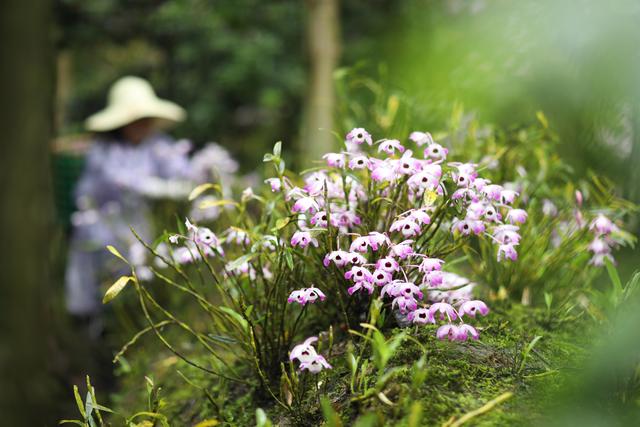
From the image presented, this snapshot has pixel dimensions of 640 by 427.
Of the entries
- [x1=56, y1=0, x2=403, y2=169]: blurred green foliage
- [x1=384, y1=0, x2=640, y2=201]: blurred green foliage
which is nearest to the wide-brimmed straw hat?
[x1=56, y1=0, x2=403, y2=169]: blurred green foliage

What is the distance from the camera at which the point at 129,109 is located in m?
4.66

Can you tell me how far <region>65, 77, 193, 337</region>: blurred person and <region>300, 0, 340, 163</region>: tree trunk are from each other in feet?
2.89

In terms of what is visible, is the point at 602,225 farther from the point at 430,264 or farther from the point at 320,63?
the point at 320,63

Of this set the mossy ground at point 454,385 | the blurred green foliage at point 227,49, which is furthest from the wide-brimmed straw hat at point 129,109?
the mossy ground at point 454,385

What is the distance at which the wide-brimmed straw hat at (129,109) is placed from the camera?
4.59 metres

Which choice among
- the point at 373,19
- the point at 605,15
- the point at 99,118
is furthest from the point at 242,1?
the point at 605,15

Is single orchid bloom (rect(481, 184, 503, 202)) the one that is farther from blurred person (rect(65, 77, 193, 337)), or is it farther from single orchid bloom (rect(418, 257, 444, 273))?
blurred person (rect(65, 77, 193, 337))

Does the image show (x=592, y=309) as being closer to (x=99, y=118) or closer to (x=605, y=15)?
(x=605, y=15)

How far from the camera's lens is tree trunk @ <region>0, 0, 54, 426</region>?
3.04 meters

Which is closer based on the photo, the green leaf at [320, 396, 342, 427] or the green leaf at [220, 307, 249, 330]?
the green leaf at [320, 396, 342, 427]

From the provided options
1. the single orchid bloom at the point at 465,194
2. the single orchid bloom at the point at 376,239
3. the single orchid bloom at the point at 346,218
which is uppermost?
the single orchid bloom at the point at 465,194

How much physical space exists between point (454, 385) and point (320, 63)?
3061 millimetres

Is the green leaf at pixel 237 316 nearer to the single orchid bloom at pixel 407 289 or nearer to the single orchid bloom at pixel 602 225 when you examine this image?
the single orchid bloom at pixel 407 289

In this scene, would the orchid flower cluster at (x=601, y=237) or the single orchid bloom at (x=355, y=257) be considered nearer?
the single orchid bloom at (x=355, y=257)
